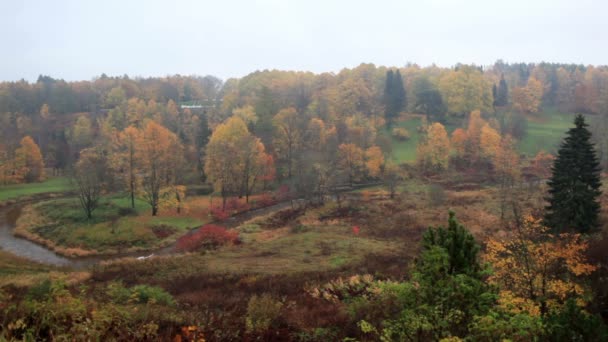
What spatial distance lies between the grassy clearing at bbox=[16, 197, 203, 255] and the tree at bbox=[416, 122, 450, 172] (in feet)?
127

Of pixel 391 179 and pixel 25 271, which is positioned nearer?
pixel 25 271

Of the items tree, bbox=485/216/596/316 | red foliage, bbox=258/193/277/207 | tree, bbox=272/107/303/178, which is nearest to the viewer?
tree, bbox=485/216/596/316

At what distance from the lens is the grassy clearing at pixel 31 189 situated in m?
56.0

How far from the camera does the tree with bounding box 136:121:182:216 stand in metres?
49.4

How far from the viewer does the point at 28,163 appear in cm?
6788

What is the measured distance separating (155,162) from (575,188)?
4331 cm

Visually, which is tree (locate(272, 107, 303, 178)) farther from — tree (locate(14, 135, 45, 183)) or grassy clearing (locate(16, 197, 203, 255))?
tree (locate(14, 135, 45, 183))

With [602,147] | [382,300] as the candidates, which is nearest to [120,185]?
[382,300]

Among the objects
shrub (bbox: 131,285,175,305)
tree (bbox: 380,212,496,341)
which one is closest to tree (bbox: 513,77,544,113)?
shrub (bbox: 131,285,175,305)

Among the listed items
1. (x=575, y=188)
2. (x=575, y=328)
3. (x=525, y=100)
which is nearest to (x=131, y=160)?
(x=575, y=188)

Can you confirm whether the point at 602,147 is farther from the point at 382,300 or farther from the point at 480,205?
the point at 382,300

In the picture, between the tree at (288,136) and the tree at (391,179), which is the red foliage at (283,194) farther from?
the tree at (391,179)

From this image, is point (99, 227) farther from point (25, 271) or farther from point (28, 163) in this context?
point (28, 163)

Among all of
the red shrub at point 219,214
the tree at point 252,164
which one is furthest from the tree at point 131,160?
the tree at point 252,164
